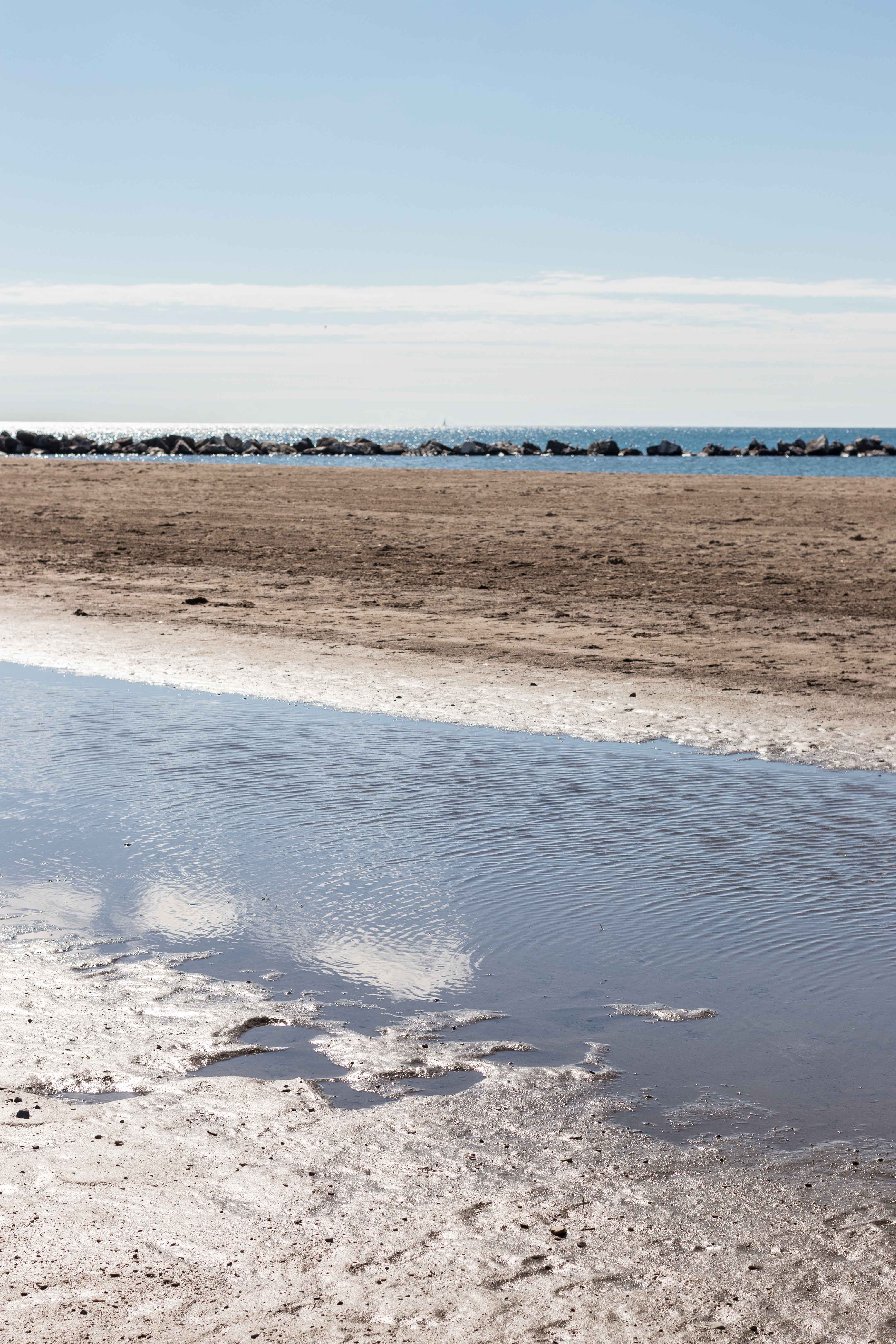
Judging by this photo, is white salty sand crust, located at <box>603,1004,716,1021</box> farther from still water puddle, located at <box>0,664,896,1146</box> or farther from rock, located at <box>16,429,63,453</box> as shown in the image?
rock, located at <box>16,429,63,453</box>

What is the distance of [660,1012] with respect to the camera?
4543mm

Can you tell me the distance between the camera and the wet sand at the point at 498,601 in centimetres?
982

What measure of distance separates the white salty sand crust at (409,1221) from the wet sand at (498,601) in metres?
4.96

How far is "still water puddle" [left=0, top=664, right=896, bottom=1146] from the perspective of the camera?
4207mm

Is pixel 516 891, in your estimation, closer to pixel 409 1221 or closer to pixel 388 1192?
pixel 388 1192

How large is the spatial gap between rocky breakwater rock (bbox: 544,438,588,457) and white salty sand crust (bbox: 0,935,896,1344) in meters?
75.9

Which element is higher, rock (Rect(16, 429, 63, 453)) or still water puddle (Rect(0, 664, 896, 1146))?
rock (Rect(16, 429, 63, 453))

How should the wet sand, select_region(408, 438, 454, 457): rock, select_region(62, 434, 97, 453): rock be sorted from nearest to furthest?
the wet sand → select_region(62, 434, 97, 453): rock → select_region(408, 438, 454, 457): rock

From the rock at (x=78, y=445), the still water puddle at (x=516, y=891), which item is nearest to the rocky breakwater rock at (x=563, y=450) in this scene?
the rock at (x=78, y=445)

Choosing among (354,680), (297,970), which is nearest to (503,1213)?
(297,970)

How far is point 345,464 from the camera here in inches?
2312

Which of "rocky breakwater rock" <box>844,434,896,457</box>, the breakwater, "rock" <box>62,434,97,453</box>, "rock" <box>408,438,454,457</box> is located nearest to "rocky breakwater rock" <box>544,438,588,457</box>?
the breakwater

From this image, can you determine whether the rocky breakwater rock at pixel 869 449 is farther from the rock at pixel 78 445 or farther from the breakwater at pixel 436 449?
the rock at pixel 78 445

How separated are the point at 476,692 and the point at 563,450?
71763 mm
